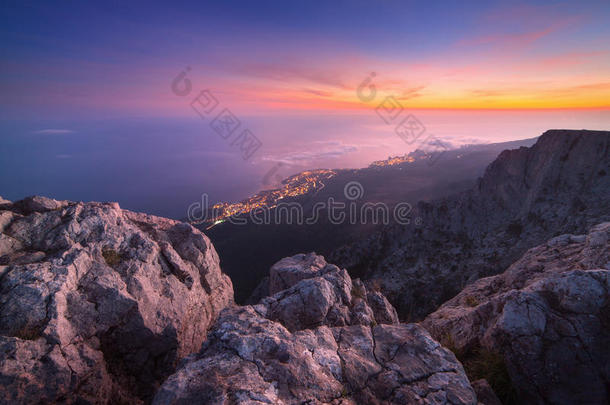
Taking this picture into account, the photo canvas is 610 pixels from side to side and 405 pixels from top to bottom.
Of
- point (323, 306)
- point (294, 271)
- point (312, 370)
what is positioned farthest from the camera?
point (294, 271)

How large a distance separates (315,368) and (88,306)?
7003 millimetres

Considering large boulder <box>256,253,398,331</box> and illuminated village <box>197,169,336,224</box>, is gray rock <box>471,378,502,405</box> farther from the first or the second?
illuminated village <box>197,169,336,224</box>

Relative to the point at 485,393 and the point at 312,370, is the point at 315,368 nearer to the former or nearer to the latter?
the point at 312,370

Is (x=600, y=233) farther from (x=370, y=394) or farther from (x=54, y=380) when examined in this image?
(x=54, y=380)

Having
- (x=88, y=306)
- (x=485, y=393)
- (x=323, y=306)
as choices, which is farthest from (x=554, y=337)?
(x=88, y=306)

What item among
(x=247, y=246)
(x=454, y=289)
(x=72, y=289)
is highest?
(x=72, y=289)

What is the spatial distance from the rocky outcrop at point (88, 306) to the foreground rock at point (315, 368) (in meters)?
3.21

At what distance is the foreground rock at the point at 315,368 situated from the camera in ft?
15.3

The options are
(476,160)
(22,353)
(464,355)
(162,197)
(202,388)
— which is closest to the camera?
(202,388)

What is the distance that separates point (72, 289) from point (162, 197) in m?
213

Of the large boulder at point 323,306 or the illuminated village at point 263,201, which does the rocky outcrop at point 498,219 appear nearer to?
the large boulder at point 323,306

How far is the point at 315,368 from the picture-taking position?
17.8ft

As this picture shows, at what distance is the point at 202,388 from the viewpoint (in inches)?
181

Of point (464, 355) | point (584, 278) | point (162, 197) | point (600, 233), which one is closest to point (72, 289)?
point (464, 355)
